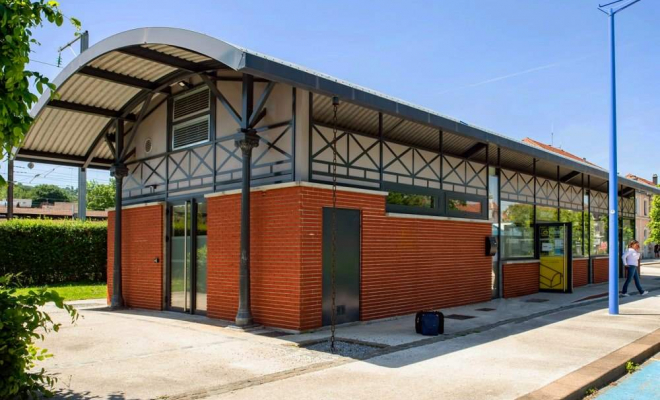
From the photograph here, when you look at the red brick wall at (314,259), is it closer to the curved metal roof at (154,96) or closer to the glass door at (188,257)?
the glass door at (188,257)

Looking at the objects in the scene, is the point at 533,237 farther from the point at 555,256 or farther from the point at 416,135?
the point at 416,135

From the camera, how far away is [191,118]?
12.8m

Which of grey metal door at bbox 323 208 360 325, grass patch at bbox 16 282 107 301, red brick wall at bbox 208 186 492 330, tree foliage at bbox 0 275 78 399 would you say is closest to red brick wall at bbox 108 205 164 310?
red brick wall at bbox 208 186 492 330

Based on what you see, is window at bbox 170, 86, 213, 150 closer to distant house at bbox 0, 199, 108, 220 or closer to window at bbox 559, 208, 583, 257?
window at bbox 559, 208, 583, 257

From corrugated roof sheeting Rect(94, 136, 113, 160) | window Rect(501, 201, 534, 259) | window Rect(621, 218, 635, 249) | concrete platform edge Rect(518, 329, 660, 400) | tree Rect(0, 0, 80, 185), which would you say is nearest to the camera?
tree Rect(0, 0, 80, 185)

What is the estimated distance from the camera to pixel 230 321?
11.0 m

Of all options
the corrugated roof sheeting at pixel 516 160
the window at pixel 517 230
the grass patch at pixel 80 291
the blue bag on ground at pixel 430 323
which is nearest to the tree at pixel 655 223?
the window at pixel 517 230

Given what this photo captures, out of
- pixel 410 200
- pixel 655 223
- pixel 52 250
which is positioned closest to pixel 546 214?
pixel 410 200

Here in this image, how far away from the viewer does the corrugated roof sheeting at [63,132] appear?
12938mm

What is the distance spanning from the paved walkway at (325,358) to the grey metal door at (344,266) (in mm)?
362

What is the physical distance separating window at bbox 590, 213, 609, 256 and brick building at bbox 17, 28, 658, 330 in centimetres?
561

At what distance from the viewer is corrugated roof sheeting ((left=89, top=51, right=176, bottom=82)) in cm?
1084

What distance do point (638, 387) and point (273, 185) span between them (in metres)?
6.47

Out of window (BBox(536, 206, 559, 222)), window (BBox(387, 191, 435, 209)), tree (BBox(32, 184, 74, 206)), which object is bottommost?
window (BBox(536, 206, 559, 222))
